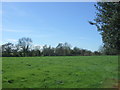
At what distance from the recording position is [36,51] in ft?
168

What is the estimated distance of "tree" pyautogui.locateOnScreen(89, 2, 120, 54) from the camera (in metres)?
12.4

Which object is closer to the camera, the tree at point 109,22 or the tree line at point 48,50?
the tree at point 109,22

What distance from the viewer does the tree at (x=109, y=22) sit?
12.4 meters

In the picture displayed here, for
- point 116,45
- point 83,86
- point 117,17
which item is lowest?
point 83,86

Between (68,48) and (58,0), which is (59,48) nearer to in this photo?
(68,48)

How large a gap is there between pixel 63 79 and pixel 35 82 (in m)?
1.99

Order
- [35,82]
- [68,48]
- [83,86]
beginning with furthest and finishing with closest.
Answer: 1. [68,48]
2. [35,82]
3. [83,86]

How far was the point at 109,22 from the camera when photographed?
12969 millimetres

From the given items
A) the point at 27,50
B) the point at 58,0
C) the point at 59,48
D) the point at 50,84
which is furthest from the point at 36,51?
the point at 50,84

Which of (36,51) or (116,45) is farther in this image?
(36,51)

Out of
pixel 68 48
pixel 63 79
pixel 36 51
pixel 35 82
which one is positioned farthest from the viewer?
pixel 68 48

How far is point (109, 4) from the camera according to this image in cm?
1319

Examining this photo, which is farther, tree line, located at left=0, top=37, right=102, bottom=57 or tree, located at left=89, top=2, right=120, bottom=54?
tree line, located at left=0, top=37, right=102, bottom=57

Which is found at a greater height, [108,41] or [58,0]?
[58,0]
